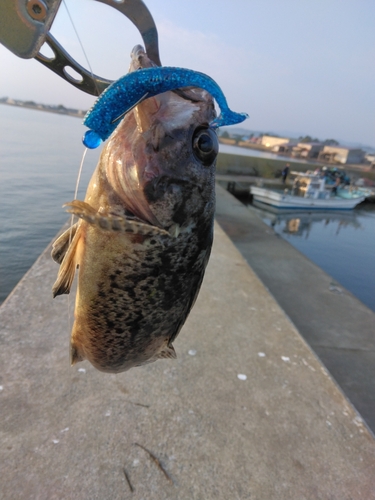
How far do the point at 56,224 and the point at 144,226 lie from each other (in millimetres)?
14345

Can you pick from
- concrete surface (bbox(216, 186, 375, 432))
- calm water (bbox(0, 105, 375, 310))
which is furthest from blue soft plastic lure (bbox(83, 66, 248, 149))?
calm water (bbox(0, 105, 375, 310))

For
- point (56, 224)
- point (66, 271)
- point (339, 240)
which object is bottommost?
point (339, 240)

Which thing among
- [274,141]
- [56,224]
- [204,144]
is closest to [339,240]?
[56,224]

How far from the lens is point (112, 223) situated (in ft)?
4.28

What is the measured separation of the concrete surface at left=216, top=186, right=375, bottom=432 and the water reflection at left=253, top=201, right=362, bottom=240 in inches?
449

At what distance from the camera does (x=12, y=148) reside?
2905 centimetres

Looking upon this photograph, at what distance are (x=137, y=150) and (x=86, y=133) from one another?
260 mm

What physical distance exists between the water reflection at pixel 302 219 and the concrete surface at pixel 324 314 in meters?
11.4

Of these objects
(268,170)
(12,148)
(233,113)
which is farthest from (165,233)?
(268,170)

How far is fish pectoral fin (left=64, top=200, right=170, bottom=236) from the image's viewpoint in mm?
1281

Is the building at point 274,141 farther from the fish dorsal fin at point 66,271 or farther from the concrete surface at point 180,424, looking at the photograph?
the fish dorsal fin at point 66,271

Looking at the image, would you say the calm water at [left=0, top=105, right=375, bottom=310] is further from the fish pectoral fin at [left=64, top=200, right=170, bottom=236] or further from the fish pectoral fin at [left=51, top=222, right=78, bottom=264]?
the fish pectoral fin at [left=64, top=200, right=170, bottom=236]

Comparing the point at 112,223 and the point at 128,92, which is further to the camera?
the point at 112,223

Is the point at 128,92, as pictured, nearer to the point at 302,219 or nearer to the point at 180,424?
the point at 180,424
